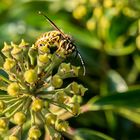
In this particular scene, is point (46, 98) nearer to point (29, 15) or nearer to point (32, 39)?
point (32, 39)

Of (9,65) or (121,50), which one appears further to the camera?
(121,50)

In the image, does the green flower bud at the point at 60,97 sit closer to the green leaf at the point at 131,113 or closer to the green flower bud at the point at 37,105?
the green flower bud at the point at 37,105

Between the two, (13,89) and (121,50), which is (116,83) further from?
(13,89)

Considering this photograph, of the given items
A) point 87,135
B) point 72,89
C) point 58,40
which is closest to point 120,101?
point 87,135

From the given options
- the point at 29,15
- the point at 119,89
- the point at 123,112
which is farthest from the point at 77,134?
the point at 29,15

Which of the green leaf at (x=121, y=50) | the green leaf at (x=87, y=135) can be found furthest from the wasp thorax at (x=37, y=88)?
the green leaf at (x=121, y=50)
